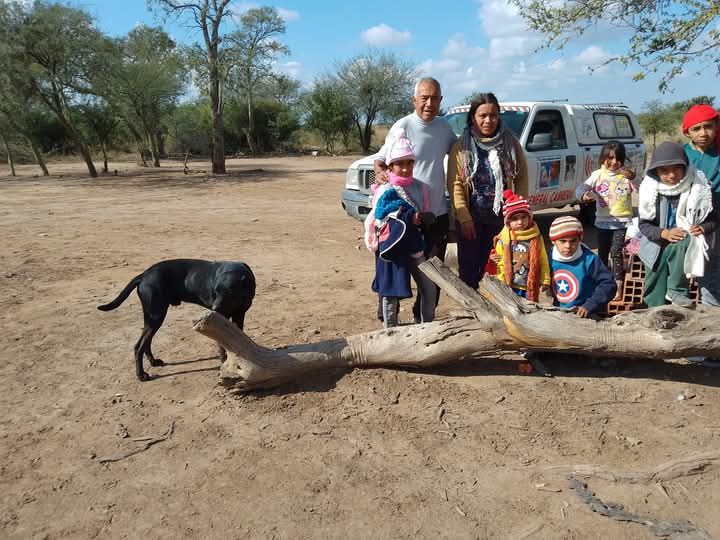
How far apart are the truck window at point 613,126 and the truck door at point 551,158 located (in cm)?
106

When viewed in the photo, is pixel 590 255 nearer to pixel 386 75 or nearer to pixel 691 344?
pixel 691 344

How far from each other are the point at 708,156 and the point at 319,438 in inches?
122

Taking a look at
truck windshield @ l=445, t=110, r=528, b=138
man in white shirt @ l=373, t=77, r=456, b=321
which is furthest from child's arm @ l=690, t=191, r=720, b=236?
truck windshield @ l=445, t=110, r=528, b=138

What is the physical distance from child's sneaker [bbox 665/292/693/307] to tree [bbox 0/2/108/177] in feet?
69.9

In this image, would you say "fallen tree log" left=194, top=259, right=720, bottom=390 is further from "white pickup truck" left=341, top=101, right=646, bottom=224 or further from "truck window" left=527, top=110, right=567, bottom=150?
"truck window" left=527, top=110, right=567, bottom=150

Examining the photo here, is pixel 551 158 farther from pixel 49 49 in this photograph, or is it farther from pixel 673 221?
pixel 49 49

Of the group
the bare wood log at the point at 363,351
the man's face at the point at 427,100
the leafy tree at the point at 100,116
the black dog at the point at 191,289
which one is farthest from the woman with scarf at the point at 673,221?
the leafy tree at the point at 100,116

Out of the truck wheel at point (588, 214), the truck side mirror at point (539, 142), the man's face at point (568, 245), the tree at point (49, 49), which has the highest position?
the tree at point (49, 49)

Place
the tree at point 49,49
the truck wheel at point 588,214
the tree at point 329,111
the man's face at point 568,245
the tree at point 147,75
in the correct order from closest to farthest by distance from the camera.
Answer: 1. the man's face at point 568,245
2. the truck wheel at point 588,214
3. the tree at point 49,49
4. the tree at point 147,75
5. the tree at point 329,111

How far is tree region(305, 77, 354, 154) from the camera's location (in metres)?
41.0

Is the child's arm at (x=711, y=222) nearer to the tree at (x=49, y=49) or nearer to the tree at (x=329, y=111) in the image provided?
the tree at (x=49, y=49)

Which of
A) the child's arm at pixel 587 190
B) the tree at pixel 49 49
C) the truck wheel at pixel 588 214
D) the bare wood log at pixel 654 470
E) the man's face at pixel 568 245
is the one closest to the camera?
the bare wood log at pixel 654 470

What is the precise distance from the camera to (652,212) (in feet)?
12.3

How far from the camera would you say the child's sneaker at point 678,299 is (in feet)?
11.6
